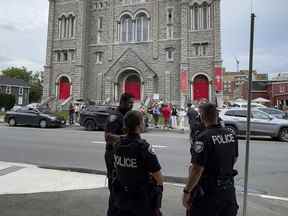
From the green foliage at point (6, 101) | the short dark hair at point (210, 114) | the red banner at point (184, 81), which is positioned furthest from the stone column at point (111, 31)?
the short dark hair at point (210, 114)

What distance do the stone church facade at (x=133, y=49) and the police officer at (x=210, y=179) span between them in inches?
1250

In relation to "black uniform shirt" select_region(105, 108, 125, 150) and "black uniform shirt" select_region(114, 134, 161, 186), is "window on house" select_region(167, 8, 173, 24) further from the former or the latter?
→ "black uniform shirt" select_region(114, 134, 161, 186)

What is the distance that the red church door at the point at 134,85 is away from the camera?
38.4 m

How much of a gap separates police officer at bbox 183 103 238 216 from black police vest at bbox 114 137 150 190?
501 millimetres

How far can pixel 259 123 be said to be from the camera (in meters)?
16.8

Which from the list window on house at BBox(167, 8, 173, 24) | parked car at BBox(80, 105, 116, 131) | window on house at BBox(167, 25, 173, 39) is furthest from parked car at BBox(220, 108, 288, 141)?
window on house at BBox(167, 8, 173, 24)

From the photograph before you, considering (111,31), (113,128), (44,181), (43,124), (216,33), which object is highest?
(111,31)

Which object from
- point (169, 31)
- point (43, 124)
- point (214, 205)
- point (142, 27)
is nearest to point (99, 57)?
point (142, 27)

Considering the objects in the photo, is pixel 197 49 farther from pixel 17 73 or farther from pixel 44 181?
pixel 17 73

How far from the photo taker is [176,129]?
22.4 m

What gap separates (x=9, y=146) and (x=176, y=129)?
12567 mm

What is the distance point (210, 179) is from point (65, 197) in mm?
3652

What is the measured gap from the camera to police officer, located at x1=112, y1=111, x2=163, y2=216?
295 centimetres

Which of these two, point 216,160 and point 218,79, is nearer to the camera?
point 216,160
